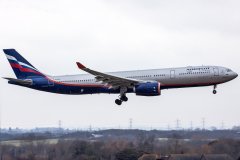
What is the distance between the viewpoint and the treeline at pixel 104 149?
102m

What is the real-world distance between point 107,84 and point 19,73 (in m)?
11.7

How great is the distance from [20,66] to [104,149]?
26.3 m

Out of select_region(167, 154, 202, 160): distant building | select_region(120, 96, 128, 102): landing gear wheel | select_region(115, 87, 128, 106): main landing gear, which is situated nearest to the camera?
select_region(115, 87, 128, 106): main landing gear

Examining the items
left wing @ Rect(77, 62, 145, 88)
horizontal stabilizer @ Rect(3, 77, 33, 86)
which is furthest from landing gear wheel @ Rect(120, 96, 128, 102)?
horizontal stabilizer @ Rect(3, 77, 33, 86)

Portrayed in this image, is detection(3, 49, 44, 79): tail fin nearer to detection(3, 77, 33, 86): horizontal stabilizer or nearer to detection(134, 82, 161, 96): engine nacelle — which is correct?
detection(3, 77, 33, 86): horizontal stabilizer

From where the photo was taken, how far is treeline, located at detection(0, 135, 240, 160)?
10188 cm

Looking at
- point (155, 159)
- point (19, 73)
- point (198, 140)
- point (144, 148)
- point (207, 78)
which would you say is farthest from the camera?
point (198, 140)

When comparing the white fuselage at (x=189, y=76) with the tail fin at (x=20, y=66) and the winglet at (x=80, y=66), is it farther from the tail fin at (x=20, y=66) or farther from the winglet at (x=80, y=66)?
the tail fin at (x=20, y=66)

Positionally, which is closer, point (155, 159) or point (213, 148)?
point (155, 159)

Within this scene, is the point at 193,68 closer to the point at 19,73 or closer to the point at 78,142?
the point at 19,73

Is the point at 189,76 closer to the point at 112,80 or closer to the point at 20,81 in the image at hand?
the point at 112,80

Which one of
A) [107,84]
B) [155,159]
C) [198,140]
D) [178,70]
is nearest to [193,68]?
[178,70]

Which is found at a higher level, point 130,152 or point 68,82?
point 68,82

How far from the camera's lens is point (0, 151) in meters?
109
